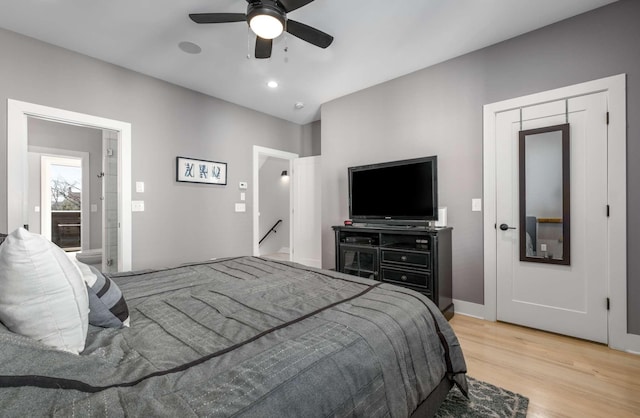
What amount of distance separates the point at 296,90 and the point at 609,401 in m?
4.17

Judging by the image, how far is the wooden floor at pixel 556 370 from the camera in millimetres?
1649

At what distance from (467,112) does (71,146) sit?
621cm

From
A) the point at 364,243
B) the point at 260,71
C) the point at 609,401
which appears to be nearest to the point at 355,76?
the point at 260,71

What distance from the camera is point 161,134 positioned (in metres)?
3.56

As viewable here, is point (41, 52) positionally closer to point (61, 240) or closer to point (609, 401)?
point (61, 240)

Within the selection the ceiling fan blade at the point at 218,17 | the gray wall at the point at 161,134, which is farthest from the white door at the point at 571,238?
the gray wall at the point at 161,134

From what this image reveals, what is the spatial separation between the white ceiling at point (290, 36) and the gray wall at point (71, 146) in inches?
102

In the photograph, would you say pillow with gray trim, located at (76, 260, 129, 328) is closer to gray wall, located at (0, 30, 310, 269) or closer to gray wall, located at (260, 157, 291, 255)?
gray wall, located at (0, 30, 310, 269)

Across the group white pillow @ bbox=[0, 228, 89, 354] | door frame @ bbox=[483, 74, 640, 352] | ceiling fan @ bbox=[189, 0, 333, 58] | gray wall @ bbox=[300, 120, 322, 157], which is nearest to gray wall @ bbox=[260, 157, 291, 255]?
gray wall @ bbox=[300, 120, 322, 157]

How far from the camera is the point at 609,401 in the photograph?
5.52 ft

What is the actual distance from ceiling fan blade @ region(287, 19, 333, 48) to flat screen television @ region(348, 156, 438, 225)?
5.14 ft

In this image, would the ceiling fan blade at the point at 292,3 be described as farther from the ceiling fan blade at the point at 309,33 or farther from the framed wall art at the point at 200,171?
the framed wall art at the point at 200,171

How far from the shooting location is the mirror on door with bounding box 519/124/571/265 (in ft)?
8.36

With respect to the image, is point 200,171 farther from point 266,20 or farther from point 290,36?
point 266,20
